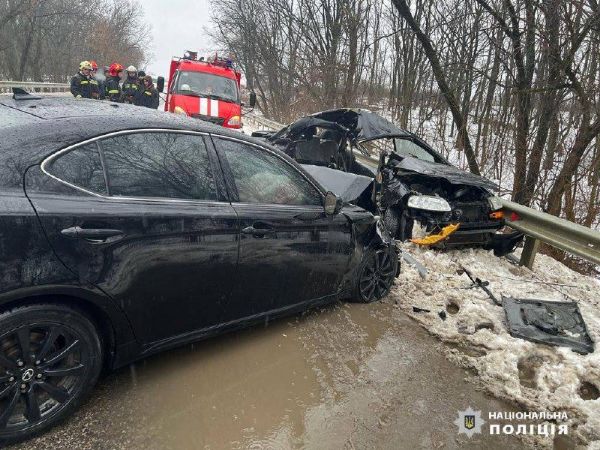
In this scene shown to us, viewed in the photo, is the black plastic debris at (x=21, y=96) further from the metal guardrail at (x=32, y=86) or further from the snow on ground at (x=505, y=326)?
the metal guardrail at (x=32, y=86)

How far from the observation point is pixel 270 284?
9.67 feet

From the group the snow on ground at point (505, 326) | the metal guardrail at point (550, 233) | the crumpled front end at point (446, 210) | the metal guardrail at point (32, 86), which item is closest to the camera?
the snow on ground at point (505, 326)

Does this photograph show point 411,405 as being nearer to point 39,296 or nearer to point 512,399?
point 512,399

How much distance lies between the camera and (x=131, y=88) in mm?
11234

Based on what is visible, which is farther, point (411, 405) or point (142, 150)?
point (411, 405)

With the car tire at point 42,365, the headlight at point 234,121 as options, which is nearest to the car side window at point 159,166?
the car tire at point 42,365

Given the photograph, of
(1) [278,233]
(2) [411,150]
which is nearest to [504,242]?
(2) [411,150]

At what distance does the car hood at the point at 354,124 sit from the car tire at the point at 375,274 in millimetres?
2605

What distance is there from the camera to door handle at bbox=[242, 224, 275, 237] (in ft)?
8.85

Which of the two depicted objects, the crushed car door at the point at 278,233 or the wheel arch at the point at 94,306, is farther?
the crushed car door at the point at 278,233

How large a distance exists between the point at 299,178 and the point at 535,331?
236 cm

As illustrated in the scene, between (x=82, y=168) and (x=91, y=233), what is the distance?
0.36 m

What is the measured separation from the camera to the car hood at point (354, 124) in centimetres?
620

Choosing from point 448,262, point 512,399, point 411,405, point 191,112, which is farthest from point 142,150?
point 191,112
